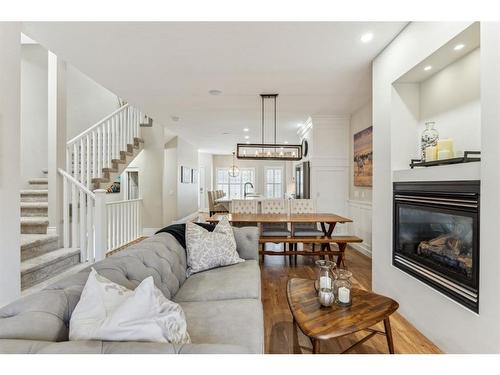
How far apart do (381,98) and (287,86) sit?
4.68ft

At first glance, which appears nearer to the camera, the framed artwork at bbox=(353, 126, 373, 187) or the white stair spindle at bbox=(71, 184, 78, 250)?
the white stair spindle at bbox=(71, 184, 78, 250)

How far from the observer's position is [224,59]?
301cm

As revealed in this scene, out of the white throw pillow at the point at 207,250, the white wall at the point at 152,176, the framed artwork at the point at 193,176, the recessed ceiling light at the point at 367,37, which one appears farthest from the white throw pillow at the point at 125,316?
the framed artwork at the point at 193,176

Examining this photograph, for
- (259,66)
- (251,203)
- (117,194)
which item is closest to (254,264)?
(259,66)

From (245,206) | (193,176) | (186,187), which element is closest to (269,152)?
(245,206)

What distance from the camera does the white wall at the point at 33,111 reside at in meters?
4.73

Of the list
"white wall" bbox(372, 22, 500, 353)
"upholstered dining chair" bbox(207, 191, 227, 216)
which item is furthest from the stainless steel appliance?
"white wall" bbox(372, 22, 500, 353)

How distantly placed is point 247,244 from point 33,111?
4874 mm

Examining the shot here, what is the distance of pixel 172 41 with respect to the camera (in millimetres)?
2631

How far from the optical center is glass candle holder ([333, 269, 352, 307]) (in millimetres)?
1756

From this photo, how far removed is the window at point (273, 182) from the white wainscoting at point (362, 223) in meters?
6.95

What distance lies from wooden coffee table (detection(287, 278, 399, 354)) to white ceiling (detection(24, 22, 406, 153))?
228 centimetres

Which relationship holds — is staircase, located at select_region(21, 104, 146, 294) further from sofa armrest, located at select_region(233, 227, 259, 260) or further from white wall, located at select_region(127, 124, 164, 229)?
sofa armrest, located at select_region(233, 227, 259, 260)

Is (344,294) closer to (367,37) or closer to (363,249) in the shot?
(367,37)
